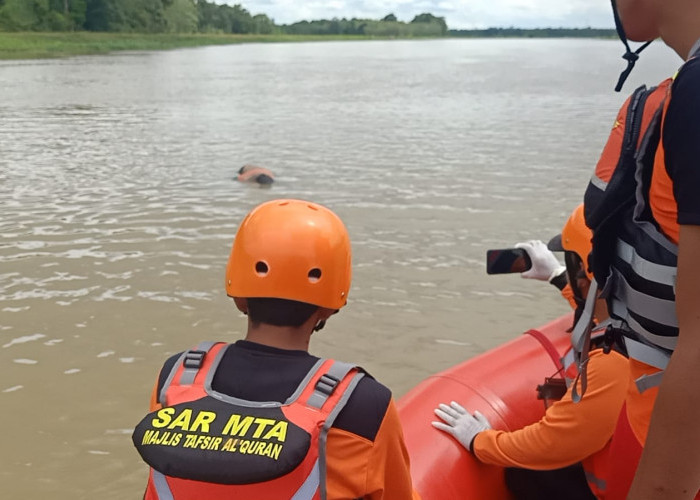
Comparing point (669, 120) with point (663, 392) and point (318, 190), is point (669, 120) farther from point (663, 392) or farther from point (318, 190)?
point (318, 190)

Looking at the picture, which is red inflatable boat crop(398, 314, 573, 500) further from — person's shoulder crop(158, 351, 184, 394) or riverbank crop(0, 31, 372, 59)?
riverbank crop(0, 31, 372, 59)

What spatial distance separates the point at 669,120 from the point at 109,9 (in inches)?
2724

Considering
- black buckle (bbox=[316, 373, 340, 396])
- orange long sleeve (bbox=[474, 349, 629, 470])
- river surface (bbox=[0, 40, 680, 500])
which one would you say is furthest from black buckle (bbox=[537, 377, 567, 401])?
river surface (bbox=[0, 40, 680, 500])

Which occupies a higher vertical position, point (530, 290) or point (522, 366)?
point (522, 366)

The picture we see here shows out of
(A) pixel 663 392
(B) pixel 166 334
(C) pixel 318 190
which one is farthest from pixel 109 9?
(A) pixel 663 392

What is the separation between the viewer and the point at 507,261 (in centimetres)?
251

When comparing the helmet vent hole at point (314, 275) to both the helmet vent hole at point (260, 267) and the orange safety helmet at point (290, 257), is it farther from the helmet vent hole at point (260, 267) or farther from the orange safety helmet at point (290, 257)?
the helmet vent hole at point (260, 267)

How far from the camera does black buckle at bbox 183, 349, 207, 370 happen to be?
1520 mm

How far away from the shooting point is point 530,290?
570 centimetres

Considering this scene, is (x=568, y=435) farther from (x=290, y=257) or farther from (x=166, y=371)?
(x=166, y=371)

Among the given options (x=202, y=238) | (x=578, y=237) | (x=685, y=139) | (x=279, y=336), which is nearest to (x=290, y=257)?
(x=279, y=336)

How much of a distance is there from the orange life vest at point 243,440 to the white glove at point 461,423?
101 centimetres

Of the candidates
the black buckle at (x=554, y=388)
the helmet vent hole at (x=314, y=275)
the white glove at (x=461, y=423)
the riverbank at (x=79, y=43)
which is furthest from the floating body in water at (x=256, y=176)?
the riverbank at (x=79, y=43)

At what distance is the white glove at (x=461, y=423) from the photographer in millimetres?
2348
